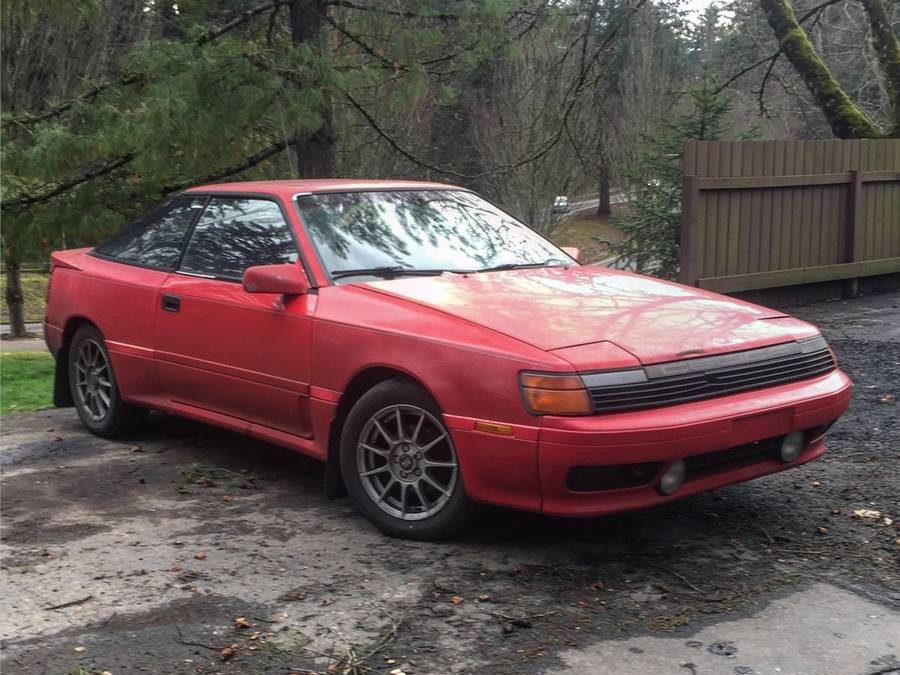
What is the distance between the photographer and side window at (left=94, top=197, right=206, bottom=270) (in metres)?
6.09

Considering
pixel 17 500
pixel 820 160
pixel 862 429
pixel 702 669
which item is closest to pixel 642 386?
pixel 702 669

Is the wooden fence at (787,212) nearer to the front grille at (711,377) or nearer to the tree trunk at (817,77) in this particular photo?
the tree trunk at (817,77)

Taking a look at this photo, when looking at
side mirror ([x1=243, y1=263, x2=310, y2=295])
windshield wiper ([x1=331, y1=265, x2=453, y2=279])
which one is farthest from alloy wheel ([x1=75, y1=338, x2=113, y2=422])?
windshield wiper ([x1=331, y1=265, x2=453, y2=279])

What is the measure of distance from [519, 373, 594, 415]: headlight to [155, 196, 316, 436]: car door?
1.34m

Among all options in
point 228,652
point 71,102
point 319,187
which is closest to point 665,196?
point 71,102

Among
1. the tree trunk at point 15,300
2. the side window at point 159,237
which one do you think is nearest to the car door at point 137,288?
the side window at point 159,237

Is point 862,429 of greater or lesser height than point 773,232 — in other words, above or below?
below

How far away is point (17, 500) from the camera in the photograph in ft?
17.4

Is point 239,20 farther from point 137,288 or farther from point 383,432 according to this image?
point 383,432

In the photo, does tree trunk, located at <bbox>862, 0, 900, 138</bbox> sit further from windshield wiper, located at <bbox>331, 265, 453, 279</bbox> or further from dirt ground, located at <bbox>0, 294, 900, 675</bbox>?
windshield wiper, located at <bbox>331, 265, 453, 279</bbox>

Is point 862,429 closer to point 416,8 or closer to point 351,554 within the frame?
point 351,554

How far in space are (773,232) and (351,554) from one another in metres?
7.73

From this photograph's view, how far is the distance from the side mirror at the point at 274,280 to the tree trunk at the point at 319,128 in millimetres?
5267

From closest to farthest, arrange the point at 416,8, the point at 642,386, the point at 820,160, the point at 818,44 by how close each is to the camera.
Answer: the point at 642,386, the point at 416,8, the point at 820,160, the point at 818,44
